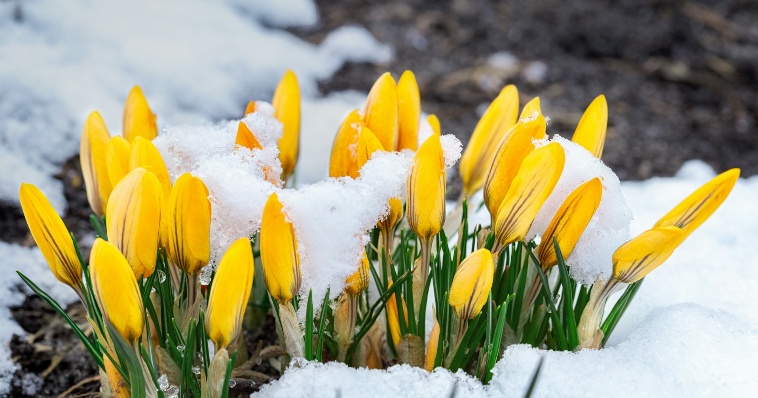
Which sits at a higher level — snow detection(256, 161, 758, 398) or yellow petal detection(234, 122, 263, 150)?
yellow petal detection(234, 122, 263, 150)

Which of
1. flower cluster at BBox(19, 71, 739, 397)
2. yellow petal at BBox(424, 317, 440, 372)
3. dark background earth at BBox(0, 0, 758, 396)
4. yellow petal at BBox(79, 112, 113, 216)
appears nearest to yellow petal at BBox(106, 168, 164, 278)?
flower cluster at BBox(19, 71, 739, 397)

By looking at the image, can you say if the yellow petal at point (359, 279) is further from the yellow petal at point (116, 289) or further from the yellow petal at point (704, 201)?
the yellow petal at point (704, 201)

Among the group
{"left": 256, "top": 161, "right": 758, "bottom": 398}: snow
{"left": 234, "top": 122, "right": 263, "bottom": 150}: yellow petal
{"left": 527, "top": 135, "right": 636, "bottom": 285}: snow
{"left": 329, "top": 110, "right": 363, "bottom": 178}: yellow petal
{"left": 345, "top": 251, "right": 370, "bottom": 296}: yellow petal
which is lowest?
Result: {"left": 256, "top": 161, "right": 758, "bottom": 398}: snow

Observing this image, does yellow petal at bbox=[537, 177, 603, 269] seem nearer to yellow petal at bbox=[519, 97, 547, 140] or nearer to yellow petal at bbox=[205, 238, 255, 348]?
yellow petal at bbox=[519, 97, 547, 140]

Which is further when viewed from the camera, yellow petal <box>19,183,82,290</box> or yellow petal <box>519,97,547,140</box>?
yellow petal <box>519,97,547,140</box>

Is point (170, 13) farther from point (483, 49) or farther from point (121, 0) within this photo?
point (483, 49)

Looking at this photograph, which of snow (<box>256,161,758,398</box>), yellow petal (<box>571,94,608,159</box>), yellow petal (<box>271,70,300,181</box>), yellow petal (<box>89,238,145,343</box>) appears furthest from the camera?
yellow petal (<box>271,70,300,181</box>)
